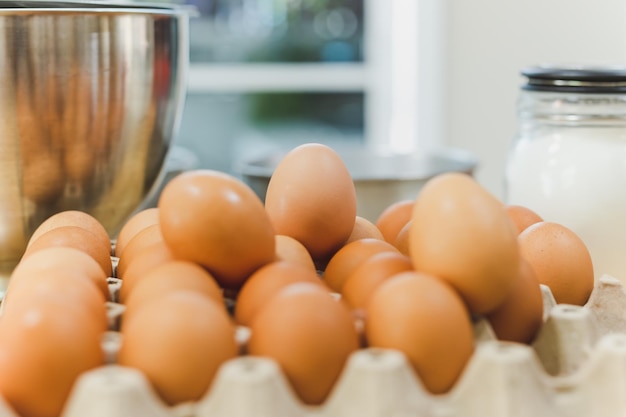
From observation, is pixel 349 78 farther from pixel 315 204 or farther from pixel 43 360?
pixel 43 360

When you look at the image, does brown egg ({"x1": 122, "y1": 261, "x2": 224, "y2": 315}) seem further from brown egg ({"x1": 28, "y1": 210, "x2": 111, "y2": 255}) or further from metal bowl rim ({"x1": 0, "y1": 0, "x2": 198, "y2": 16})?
metal bowl rim ({"x1": 0, "y1": 0, "x2": 198, "y2": 16})

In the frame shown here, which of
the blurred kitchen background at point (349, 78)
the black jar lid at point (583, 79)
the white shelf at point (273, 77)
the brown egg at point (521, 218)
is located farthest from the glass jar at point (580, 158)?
the white shelf at point (273, 77)

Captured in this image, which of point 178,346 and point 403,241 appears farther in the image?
point 403,241

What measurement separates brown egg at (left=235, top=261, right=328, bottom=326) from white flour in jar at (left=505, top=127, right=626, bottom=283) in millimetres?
374

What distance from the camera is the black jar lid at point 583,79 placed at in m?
0.80

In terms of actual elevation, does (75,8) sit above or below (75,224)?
above

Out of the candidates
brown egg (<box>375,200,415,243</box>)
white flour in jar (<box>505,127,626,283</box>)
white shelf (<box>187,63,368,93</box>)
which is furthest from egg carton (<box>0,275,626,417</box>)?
white shelf (<box>187,63,368,93</box>)

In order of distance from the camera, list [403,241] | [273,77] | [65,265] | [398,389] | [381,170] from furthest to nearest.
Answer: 1. [273,77]
2. [381,170]
3. [403,241]
4. [65,265]
5. [398,389]

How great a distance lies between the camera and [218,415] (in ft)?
1.37

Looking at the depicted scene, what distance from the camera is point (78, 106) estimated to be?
0.75m

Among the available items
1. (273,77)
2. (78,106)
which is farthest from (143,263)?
(273,77)

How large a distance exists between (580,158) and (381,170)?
0.46 metres

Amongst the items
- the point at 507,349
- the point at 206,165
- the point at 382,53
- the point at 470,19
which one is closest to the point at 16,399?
the point at 507,349

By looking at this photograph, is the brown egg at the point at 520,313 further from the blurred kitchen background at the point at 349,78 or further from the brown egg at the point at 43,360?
the blurred kitchen background at the point at 349,78
